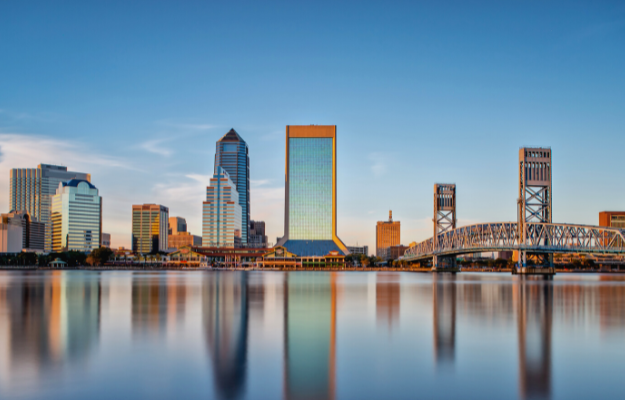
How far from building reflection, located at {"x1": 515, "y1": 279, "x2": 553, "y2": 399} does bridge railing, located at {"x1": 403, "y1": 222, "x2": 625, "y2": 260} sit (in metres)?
73.8

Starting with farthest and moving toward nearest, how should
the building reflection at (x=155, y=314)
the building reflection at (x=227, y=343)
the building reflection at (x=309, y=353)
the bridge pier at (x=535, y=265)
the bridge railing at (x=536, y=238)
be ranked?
the bridge pier at (x=535, y=265)
the bridge railing at (x=536, y=238)
the building reflection at (x=155, y=314)
the building reflection at (x=227, y=343)
the building reflection at (x=309, y=353)

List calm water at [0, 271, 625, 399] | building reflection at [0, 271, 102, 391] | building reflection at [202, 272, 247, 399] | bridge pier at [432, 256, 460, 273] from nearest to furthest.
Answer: calm water at [0, 271, 625, 399]
building reflection at [202, 272, 247, 399]
building reflection at [0, 271, 102, 391]
bridge pier at [432, 256, 460, 273]

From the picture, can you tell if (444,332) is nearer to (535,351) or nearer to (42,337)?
(535,351)

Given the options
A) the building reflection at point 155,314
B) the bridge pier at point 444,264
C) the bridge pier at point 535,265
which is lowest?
the bridge pier at point 444,264

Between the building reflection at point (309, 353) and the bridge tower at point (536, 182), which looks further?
the bridge tower at point (536, 182)

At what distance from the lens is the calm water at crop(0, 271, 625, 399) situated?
16.3 m

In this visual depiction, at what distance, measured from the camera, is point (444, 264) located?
168750 mm

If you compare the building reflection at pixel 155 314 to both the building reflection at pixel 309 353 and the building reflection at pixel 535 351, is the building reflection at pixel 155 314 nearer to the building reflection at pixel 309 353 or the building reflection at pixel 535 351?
the building reflection at pixel 309 353

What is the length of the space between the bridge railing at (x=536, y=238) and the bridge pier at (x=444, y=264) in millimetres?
5412

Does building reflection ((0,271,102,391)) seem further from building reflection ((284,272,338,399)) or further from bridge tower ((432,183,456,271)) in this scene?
bridge tower ((432,183,456,271))

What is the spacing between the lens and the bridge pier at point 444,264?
163m

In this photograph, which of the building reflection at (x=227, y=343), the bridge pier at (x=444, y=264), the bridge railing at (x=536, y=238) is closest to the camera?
the building reflection at (x=227, y=343)

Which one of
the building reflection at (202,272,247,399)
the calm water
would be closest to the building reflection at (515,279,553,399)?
the calm water

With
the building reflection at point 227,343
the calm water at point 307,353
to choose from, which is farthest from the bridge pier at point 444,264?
the building reflection at point 227,343
